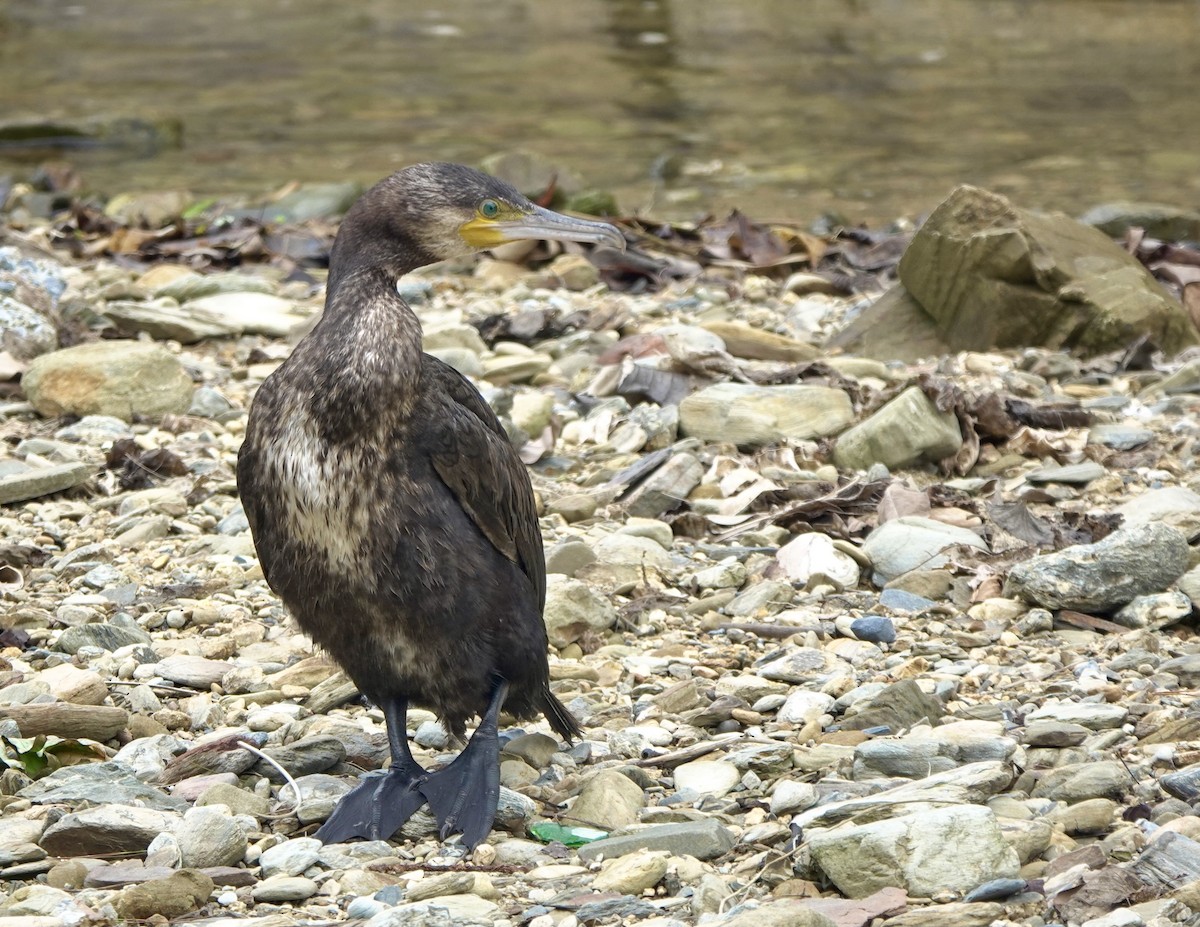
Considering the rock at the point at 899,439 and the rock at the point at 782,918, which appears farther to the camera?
the rock at the point at 899,439

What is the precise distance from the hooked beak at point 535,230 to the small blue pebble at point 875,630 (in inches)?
47.9

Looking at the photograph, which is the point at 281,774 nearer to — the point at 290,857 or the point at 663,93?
the point at 290,857

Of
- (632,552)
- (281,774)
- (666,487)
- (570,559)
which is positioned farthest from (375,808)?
(666,487)

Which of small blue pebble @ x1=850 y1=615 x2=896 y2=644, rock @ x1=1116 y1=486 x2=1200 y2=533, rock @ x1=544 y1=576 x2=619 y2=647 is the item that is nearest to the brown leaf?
rock @ x1=1116 y1=486 x2=1200 y2=533

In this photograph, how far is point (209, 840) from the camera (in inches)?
126

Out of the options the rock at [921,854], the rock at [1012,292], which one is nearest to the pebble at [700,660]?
the rock at [921,854]

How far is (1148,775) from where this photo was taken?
342 cm

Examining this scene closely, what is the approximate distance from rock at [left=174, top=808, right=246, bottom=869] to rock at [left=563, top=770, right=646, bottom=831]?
0.69m

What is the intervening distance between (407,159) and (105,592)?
33.4 feet

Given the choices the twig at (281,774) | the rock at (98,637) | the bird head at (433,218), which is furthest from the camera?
the rock at (98,637)

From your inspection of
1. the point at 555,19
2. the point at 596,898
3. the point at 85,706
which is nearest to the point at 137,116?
the point at 555,19

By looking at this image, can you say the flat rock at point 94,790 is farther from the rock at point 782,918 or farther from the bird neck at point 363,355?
the rock at point 782,918

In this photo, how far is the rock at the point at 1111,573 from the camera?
4438mm

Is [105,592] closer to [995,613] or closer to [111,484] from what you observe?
[111,484]
